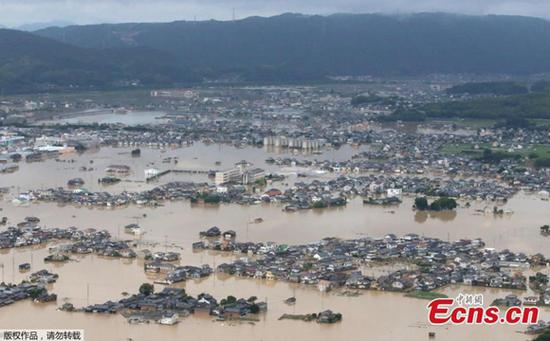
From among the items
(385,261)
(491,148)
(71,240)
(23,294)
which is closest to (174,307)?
(23,294)

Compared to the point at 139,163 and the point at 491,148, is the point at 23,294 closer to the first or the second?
the point at 139,163

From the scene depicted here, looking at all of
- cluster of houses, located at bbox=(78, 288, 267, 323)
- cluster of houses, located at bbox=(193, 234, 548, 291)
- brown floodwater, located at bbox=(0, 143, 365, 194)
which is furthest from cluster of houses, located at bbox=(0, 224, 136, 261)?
brown floodwater, located at bbox=(0, 143, 365, 194)

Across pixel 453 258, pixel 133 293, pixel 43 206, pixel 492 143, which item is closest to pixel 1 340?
pixel 133 293

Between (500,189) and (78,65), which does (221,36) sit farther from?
(500,189)

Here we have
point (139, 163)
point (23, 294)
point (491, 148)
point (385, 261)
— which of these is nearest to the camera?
point (23, 294)

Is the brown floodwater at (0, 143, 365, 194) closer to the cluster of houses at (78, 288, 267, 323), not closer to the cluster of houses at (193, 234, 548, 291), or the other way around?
the cluster of houses at (193, 234, 548, 291)
